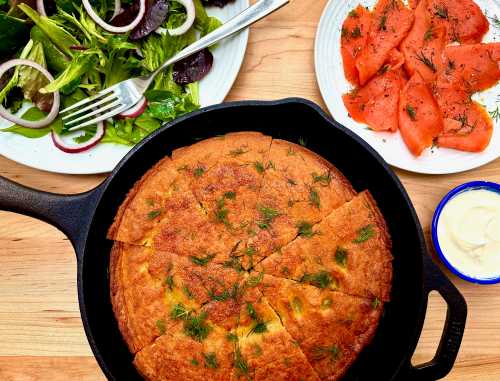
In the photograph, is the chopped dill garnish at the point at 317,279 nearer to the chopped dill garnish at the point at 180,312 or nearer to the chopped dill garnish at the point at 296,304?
the chopped dill garnish at the point at 296,304

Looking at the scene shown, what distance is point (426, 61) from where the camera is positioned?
326 centimetres

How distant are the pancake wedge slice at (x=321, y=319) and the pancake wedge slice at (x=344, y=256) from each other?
0.05 meters

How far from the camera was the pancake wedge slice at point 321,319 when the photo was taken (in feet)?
8.07

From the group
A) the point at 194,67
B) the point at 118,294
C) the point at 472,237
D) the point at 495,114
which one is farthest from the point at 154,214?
the point at 495,114

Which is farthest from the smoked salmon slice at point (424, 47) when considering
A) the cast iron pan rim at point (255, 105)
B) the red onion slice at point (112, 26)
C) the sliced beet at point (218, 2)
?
the red onion slice at point (112, 26)

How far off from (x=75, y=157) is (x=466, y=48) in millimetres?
2589

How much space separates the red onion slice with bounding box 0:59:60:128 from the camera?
10.1ft

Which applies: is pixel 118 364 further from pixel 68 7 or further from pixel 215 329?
pixel 68 7

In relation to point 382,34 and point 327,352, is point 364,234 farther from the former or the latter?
point 382,34

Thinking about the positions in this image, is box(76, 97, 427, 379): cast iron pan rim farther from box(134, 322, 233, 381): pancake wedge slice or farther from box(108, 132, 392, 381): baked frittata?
box(134, 322, 233, 381): pancake wedge slice

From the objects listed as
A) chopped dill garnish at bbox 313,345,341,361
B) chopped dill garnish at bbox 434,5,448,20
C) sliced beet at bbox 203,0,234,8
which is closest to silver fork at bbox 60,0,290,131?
sliced beet at bbox 203,0,234,8

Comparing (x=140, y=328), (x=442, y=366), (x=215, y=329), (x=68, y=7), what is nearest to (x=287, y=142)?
(x=215, y=329)

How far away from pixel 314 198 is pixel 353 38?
4.21 feet

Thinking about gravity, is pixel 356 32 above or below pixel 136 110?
above
